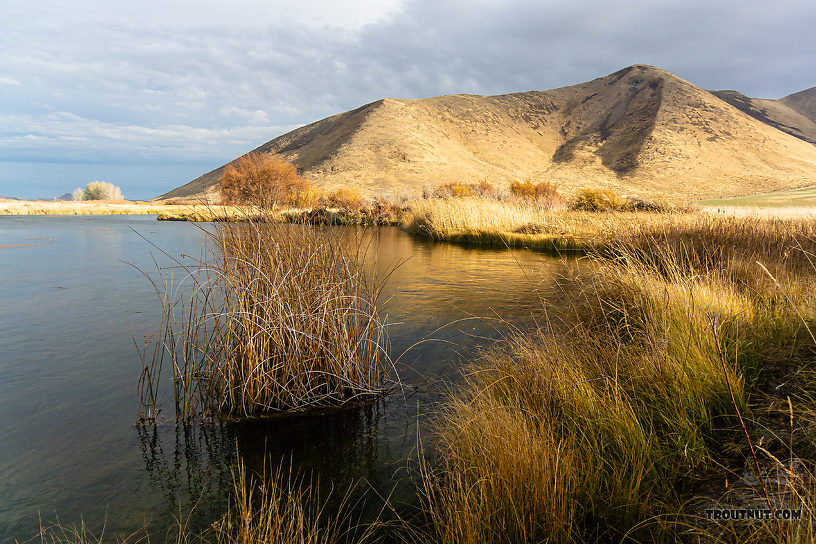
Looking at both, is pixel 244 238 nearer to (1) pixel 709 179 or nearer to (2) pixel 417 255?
(2) pixel 417 255

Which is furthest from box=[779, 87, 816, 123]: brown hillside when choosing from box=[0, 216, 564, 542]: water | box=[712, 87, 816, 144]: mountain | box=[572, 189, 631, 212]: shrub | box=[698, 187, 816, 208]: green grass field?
box=[0, 216, 564, 542]: water

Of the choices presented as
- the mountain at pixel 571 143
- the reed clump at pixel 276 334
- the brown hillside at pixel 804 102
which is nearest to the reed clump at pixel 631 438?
the reed clump at pixel 276 334

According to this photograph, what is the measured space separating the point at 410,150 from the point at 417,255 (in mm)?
59425

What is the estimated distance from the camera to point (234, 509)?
252 centimetres

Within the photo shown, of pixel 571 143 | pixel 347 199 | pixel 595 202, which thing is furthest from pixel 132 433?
pixel 571 143

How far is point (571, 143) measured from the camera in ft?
287

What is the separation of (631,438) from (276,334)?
271 centimetres

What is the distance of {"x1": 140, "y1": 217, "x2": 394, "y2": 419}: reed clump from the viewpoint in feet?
11.7

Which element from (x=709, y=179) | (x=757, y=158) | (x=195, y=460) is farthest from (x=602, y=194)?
(x=757, y=158)

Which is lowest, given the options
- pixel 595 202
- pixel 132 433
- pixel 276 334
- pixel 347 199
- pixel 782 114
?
pixel 132 433

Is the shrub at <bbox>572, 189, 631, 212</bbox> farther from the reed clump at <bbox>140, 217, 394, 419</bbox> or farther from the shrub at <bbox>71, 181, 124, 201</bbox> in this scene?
the shrub at <bbox>71, 181, 124, 201</bbox>

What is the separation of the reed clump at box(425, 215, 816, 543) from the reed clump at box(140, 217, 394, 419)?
1124 millimetres

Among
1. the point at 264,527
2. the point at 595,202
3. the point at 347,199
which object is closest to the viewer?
the point at 264,527

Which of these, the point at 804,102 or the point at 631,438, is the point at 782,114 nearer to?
the point at 804,102
